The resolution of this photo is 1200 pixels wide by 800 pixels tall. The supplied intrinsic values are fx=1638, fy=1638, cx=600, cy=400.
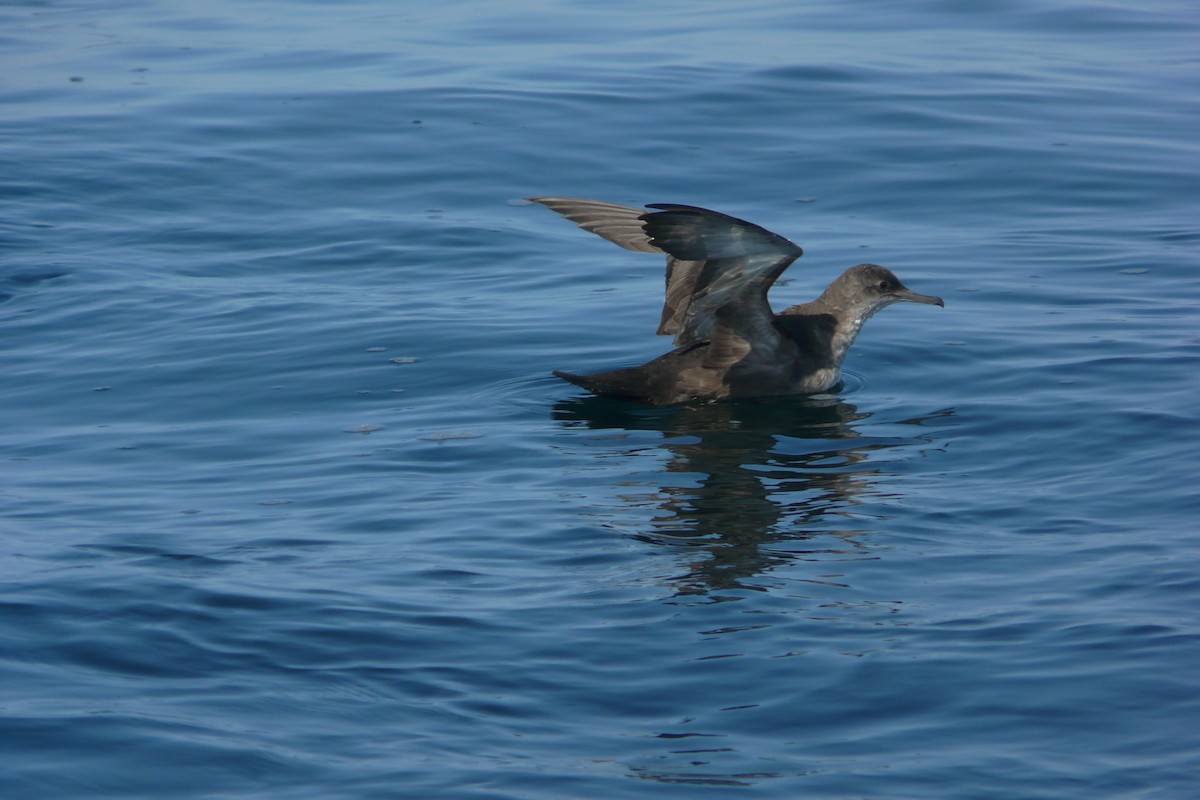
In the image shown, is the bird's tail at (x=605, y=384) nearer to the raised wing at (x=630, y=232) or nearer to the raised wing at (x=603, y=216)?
the raised wing at (x=630, y=232)

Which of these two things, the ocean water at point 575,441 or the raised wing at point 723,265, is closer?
the ocean water at point 575,441

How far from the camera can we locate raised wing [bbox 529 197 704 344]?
32.4ft

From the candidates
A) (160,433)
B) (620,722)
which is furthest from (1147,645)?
(160,433)

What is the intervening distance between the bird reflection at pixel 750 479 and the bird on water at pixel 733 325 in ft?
0.44

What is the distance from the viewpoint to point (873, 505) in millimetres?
7738

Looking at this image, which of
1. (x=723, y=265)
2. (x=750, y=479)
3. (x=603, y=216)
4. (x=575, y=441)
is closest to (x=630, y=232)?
(x=603, y=216)

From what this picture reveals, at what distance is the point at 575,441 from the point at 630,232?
5.60 ft

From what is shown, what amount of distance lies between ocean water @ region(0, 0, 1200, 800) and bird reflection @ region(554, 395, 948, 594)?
0.03 meters

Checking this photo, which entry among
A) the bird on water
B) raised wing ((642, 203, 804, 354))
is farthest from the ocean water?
raised wing ((642, 203, 804, 354))

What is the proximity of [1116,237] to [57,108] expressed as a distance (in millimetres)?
11067

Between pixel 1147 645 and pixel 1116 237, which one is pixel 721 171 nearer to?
pixel 1116 237

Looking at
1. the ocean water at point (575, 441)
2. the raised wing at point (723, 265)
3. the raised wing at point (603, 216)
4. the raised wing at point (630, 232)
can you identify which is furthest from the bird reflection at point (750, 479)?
the raised wing at point (603, 216)

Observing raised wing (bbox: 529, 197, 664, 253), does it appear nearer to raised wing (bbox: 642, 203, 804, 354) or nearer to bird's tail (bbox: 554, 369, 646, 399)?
raised wing (bbox: 642, 203, 804, 354)

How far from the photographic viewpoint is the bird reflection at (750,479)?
7152 mm
